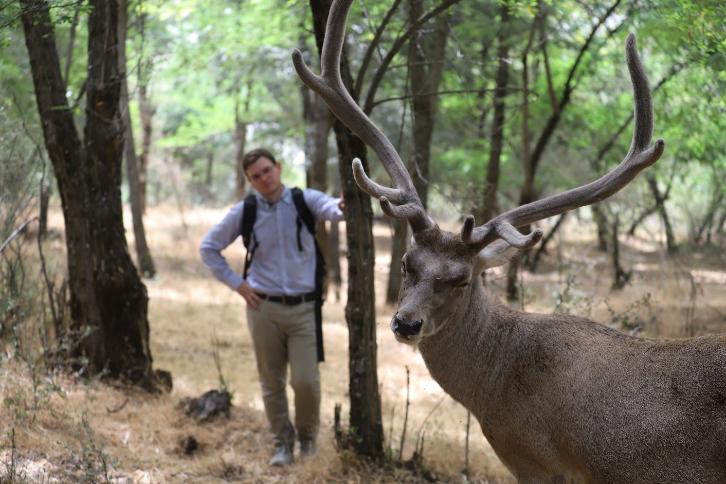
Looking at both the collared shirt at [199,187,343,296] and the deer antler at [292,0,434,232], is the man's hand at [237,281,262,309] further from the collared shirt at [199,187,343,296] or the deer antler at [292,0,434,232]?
the deer antler at [292,0,434,232]

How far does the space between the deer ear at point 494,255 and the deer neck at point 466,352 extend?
166 millimetres

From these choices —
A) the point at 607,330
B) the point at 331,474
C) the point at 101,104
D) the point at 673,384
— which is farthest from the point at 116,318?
the point at 673,384

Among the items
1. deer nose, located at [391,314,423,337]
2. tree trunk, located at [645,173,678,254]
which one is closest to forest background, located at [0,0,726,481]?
tree trunk, located at [645,173,678,254]

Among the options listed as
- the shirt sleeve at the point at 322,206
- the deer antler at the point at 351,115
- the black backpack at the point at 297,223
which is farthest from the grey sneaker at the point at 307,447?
the deer antler at the point at 351,115

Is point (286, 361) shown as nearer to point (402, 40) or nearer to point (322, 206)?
point (322, 206)

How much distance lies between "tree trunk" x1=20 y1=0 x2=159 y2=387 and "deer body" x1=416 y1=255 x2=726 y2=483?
4205mm

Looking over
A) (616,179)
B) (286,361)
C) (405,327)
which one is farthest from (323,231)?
(405,327)

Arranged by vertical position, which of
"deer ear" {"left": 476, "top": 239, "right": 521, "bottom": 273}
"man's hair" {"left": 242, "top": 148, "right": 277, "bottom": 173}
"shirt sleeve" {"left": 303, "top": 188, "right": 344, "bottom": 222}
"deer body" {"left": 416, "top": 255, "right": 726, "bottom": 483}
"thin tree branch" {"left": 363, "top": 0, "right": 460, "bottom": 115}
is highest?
"thin tree branch" {"left": 363, "top": 0, "right": 460, "bottom": 115}

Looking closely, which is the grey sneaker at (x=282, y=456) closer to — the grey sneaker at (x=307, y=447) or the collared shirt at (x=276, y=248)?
the grey sneaker at (x=307, y=447)

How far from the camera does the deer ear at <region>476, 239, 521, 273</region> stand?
4.48 meters

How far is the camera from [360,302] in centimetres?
596

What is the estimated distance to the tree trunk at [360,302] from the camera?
231 inches

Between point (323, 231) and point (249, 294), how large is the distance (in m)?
7.02

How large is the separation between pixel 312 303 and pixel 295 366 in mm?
586
